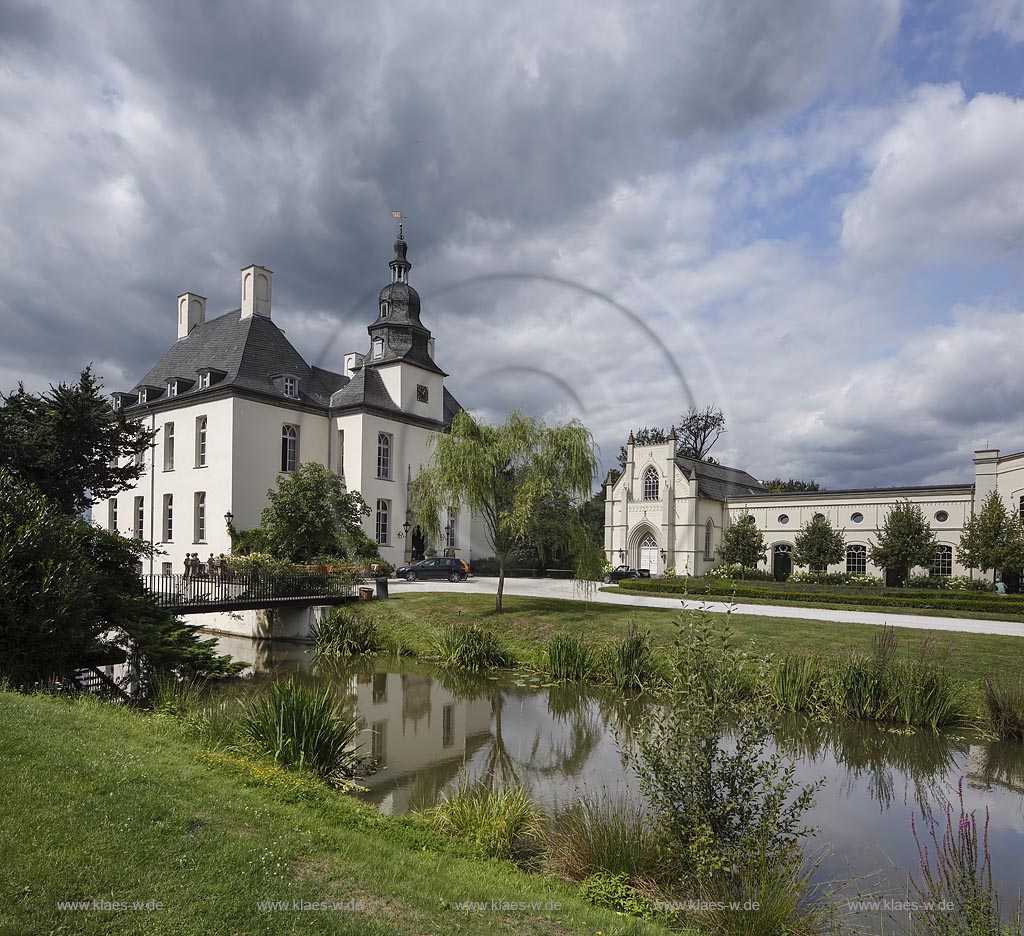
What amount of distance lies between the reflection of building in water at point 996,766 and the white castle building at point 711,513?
2991 centimetres

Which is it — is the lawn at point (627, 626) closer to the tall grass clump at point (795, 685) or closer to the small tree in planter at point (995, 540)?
the tall grass clump at point (795, 685)

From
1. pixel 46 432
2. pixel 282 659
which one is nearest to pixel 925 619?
pixel 282 659

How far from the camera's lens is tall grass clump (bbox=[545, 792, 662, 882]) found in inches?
232

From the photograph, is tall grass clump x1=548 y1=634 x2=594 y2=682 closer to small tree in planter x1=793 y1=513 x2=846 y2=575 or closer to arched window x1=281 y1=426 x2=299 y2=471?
arched window x1=281 y1=426 x2=299 y2=471

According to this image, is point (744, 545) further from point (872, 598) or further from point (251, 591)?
point (251, 591)

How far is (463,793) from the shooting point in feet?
23.6

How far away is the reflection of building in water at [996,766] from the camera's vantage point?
8.84m

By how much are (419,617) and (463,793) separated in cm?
1405

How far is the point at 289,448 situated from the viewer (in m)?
35.5

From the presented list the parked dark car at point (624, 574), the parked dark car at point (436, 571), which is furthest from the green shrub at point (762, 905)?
the parked dark car at point (624, 574)

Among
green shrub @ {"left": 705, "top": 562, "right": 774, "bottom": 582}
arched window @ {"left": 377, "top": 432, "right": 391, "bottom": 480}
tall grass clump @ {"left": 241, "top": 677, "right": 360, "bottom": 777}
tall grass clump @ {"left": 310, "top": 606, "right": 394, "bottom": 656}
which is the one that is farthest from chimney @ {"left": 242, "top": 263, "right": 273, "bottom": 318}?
tall grass clump @ {"left": 241, "top": 677, "right": 360, "bottom": 777}

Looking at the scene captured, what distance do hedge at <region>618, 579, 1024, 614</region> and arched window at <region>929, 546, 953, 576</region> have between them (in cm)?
1208
